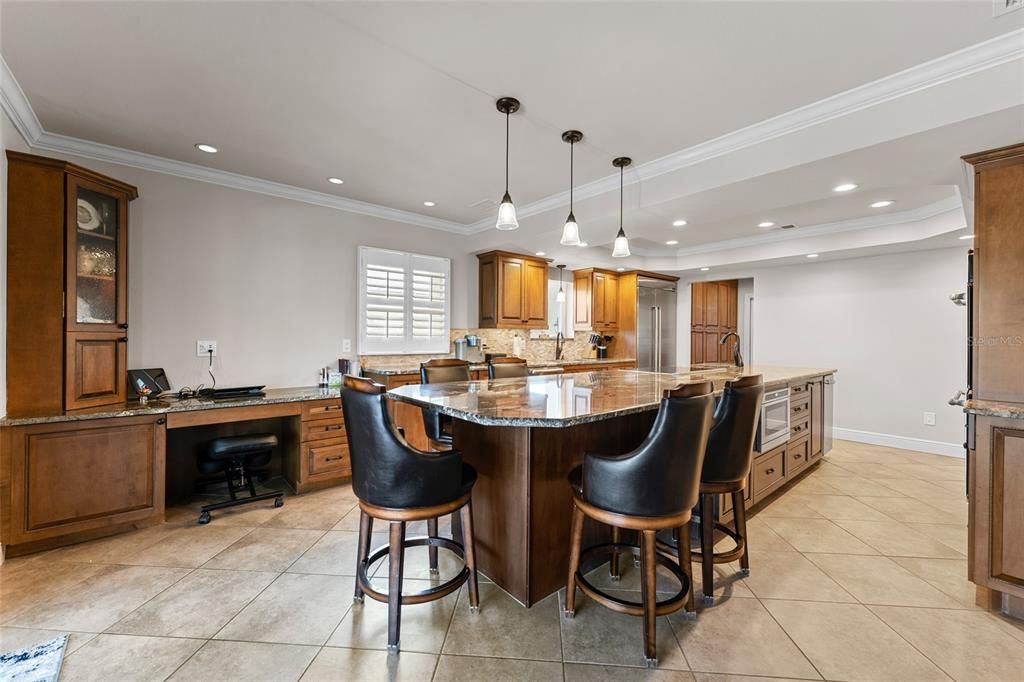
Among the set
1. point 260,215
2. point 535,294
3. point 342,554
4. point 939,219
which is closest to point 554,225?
point 535,294

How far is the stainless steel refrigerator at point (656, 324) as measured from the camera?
666 centimetres

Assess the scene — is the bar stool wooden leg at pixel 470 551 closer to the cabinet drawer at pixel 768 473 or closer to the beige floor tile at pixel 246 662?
the beige floor tile at pixel 246 662

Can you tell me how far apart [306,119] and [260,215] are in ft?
4.88

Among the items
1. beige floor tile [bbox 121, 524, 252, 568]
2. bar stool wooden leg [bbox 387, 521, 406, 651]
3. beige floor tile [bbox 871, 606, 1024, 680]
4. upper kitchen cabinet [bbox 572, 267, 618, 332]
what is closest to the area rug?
beige floor tile [bbox 121, 524, 252, 568]

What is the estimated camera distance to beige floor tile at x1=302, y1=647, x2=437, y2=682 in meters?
1.54

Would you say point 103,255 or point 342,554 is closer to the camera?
point 342,554

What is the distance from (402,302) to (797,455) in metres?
3.98

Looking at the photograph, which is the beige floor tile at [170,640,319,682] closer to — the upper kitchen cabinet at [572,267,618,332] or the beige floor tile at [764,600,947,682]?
the beige floor tile at [764,600,947,682]

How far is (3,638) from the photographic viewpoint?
1734mm

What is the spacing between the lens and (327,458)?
11.4 ft

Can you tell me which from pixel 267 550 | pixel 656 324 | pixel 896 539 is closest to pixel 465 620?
pixel 267 550

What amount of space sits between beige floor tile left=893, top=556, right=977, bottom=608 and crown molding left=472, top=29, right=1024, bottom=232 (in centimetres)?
247

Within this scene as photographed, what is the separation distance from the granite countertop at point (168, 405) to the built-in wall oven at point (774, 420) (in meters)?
3.23

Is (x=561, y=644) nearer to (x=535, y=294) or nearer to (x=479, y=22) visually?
(x=479, y=22)
